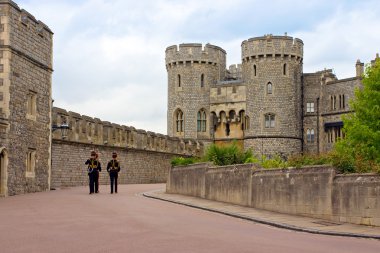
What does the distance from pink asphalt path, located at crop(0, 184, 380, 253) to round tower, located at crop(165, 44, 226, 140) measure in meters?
40.0

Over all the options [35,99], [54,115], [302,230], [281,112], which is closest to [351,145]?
[281,112]

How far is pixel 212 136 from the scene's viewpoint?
5772 centimetres

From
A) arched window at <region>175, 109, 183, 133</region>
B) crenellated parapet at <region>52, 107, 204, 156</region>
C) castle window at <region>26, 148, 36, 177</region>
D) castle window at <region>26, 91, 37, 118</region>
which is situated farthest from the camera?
arched window at <region>175, 109, 183, 133</region>

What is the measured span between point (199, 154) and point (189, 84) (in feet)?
26.8

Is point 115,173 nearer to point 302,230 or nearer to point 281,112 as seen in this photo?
point 302,230

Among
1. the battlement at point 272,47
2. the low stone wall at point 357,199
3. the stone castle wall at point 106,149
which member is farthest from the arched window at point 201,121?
the low stone wall at point 357,199

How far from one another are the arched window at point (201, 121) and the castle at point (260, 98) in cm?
9

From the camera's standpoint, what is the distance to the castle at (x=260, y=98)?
54125 mm

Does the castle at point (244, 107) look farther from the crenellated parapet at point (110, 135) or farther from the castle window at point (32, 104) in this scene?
the castle window at point (32, 104)

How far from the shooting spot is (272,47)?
5422 centimetres

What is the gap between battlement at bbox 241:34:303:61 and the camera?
54.2 m

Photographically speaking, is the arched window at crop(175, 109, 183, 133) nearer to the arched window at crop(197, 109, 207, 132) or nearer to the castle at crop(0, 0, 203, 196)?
the arched window at crop(197, 109, 207, 132)

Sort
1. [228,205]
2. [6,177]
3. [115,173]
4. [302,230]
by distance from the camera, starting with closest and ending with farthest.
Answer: [302,230], [228,205], [6,177], [115,173]

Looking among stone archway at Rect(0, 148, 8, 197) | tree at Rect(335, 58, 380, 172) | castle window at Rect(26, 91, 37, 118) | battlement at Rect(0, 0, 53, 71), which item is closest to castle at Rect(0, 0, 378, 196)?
battlement at Rect(0, 0, 53, 71)
